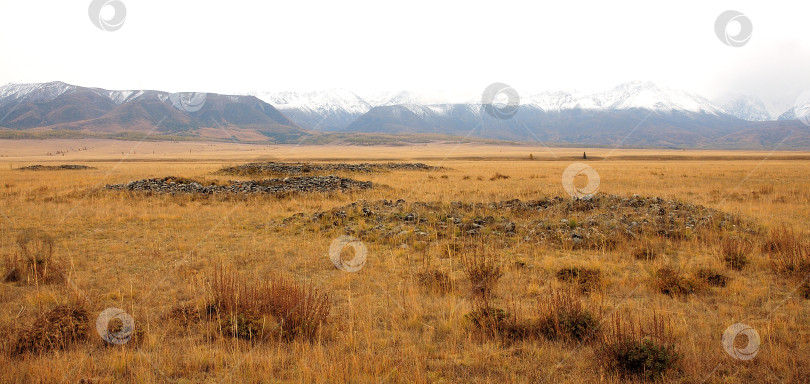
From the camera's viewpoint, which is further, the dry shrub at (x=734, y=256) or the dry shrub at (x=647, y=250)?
the dry shrub at (x=647, y=250)

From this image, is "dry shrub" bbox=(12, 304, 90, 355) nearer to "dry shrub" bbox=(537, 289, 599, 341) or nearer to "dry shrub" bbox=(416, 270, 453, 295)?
"dry shrub" bbox=(416, 270, 453, 295)

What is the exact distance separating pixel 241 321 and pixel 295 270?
12.0 feet

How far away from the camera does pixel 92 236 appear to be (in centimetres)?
1328

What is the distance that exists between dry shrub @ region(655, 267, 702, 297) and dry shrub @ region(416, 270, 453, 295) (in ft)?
13.0

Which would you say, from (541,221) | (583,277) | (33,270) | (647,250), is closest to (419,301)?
(583,277)

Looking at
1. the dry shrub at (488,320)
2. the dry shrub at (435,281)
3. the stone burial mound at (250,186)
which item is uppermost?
the stone burial mound at (250,186)

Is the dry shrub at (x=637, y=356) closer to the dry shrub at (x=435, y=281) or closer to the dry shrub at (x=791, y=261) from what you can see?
the dry shrub at (x=435, y=281)

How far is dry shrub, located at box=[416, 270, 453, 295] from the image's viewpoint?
7.95 meters

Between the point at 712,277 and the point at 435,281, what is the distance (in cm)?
557

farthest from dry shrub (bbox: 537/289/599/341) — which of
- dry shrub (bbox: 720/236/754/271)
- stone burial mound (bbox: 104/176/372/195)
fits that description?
stone burial mound (bbox: 104/176/372/195)

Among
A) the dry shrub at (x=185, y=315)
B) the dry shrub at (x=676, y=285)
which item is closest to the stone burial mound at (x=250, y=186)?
the dry shrub at (x=185, y=315)

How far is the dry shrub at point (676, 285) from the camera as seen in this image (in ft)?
24.6

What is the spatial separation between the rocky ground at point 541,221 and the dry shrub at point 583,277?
269cm

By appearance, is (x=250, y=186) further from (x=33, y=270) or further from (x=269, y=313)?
(x=269, y=313)
